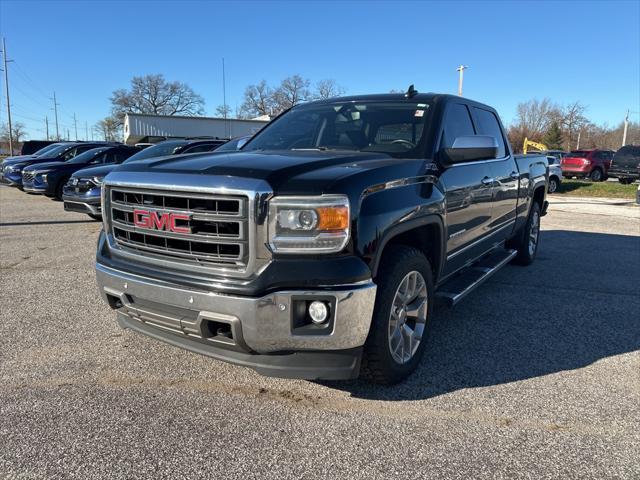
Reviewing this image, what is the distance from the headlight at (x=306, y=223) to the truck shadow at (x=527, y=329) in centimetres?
113

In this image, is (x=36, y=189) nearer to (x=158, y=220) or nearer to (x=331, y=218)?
(x=158, y=220)

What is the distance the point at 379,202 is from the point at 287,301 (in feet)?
2.55

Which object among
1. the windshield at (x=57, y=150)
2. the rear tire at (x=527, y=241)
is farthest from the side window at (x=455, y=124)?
the windshield at (x=57, y=150)

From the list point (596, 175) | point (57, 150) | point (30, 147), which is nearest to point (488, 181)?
point (57, 150)

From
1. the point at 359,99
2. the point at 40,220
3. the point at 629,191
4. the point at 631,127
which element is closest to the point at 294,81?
the point at 631,127

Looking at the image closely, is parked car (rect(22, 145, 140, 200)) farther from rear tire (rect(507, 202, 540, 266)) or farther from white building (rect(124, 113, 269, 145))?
white building (rect(124, 113, 269, 145))

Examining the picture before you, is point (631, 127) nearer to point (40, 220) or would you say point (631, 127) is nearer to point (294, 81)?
point (294, 81)

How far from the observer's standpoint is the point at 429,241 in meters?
3.53

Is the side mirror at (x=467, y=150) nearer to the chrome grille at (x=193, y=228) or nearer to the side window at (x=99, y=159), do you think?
the chrome grille at (x=193, y=228)

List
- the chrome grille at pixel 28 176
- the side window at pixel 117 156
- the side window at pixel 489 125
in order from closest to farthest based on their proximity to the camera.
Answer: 1. the side window at pixel 489 125
2. the chrome grille at pixel 28 176
3. the side window at pixel 117 156

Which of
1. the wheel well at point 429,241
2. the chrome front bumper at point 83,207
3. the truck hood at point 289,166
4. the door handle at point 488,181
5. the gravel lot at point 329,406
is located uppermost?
the truck hood at point 289,166

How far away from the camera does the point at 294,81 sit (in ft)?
291

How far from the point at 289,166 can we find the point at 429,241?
51.2 inches

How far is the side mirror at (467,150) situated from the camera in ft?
11.0
